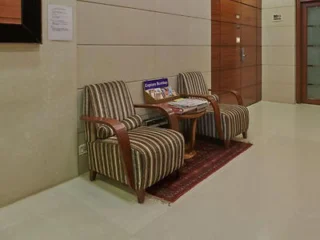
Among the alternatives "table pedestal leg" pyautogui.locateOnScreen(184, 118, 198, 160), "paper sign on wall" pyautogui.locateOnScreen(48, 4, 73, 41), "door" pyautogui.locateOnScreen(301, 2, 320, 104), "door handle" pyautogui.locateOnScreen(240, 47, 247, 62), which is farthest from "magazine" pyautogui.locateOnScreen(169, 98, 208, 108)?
"door" pyautogui.locateOnScreen(301, 2, 320, 104)

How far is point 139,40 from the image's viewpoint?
3822 millimetres

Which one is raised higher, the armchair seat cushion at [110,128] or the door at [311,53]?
the door at [311,53]

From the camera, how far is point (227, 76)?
5.95 metres

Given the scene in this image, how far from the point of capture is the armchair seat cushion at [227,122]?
13.3ft

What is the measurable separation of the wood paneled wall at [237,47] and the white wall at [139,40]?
43 cm

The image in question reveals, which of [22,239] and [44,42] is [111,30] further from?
[22,239]

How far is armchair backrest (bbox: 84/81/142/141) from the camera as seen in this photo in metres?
3.05

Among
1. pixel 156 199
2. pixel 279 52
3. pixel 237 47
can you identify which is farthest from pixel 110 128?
pixel 279 52

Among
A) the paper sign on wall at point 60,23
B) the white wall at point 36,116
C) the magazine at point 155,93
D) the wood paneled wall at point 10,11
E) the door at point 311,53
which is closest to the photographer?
the wood paneled wall at point 10,11

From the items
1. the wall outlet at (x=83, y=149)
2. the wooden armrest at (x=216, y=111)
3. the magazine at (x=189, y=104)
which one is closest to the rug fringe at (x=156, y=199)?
the wall outlet at (x=83, y=149)

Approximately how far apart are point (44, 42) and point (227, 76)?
12.9 feet

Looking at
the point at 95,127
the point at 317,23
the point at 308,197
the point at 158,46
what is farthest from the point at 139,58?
the point at 317,23

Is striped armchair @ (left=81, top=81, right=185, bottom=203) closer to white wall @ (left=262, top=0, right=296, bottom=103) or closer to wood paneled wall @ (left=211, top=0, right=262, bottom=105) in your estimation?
wood paneled wall @ (left=211, top=0, right=262, bottom=105)

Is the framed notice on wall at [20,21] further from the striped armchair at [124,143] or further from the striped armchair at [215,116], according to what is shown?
the striped armchair at [215,116]
